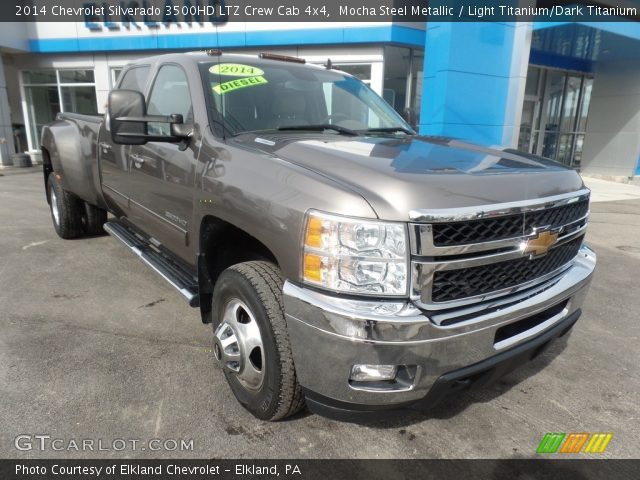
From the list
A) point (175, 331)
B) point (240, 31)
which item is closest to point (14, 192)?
point (240, 31)

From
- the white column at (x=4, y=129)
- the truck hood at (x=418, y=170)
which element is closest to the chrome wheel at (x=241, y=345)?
the truck hood at (x=418, y=170)

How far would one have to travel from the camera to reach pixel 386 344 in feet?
5.92

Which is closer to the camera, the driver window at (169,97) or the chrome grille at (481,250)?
the chrome grille at (481,250)

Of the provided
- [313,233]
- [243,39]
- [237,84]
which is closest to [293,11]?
[243,39]

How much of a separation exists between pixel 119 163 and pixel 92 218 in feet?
7.29

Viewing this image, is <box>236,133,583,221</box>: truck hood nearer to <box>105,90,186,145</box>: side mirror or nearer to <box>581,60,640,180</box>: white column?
<box>105,90,186,145</box>: side mirror

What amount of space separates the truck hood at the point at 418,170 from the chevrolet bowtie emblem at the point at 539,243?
183 millimetres

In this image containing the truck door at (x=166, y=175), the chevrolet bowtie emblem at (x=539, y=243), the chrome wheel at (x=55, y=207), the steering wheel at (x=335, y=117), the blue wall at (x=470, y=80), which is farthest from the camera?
the blue wall at (x=470, y=80)

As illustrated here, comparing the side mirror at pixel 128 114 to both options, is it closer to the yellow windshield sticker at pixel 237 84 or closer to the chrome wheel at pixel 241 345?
the yellow windshield sticker at pixel 237 84

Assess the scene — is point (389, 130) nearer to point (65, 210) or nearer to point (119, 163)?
point (119, 163)

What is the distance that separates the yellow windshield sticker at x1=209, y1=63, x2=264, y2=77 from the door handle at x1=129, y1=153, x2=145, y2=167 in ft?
2.83

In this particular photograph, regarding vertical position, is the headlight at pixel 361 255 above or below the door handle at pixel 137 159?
below

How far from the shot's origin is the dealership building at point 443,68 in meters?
9.02

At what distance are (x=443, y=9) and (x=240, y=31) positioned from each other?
6660mm
